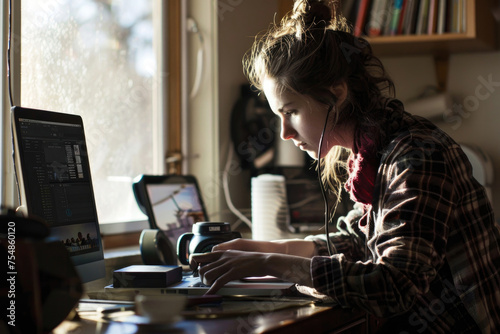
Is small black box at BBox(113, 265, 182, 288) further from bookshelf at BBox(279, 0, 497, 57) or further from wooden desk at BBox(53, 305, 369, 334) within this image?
bookshelf at BBox(279, 0, 497, 57)

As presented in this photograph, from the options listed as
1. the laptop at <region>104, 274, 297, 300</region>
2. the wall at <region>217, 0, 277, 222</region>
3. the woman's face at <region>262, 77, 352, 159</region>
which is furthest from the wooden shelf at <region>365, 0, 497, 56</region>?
the laptop at <region>104, 274, 297, 300</region>

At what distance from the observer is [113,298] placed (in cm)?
115

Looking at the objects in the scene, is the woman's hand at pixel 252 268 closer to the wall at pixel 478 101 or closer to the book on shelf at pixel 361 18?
the book on shelf at pixel 361 18

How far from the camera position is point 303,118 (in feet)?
4.14

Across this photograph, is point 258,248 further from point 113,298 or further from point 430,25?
point 430,25

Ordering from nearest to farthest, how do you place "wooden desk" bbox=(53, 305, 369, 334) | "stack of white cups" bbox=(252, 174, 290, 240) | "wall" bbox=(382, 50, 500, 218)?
"wooden desk" bbox=(53, 305, 369, 334) → "stack of white cups" bbox=(252, 174, 290, 240) → "wall" bbox=(382, 50, 500, 218)

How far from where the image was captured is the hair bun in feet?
4.40

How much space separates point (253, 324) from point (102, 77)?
1.10m

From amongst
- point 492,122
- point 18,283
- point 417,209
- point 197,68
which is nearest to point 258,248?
point 417,209

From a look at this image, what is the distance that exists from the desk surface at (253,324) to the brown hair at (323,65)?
0.41 m

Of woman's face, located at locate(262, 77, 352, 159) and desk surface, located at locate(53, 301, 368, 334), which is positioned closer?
desk surface, located at locate(53, 301, 368, 334)

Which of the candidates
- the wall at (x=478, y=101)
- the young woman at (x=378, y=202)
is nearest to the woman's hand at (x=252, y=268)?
the young woman at (x=378, y=202)

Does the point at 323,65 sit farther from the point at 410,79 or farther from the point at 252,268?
the point at 410,79

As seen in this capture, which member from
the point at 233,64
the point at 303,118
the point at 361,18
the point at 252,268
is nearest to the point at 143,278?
the point at 252,268
